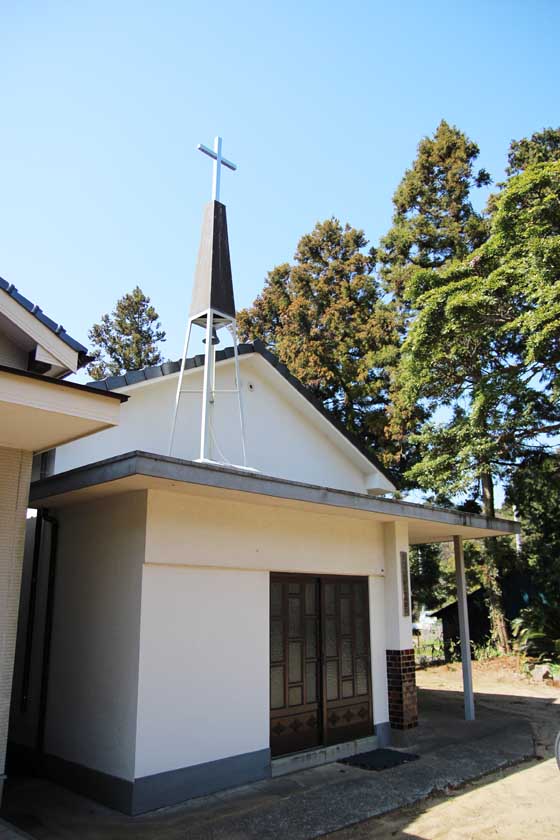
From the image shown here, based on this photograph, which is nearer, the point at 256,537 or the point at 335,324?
the point at 256,537

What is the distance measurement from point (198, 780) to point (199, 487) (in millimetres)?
2765

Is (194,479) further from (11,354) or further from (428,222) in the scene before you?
(428,222)

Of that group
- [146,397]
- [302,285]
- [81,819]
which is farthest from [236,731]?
[302,285]

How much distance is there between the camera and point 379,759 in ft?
24.3

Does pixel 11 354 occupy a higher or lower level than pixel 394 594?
higher

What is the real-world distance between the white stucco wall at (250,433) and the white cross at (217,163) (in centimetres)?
241

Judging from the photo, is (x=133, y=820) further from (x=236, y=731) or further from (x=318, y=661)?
(x=318, y=661)

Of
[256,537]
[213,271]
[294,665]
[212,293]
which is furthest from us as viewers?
[213,271]

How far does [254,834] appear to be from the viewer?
5012 mm

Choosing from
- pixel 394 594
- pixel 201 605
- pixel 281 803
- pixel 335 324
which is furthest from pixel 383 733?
pixel 335 324

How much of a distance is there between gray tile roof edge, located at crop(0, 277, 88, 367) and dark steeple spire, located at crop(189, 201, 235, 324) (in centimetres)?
303

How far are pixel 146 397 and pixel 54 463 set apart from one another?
1.62 meters

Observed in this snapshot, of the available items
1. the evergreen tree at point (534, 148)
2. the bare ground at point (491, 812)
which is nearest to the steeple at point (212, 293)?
the bare ground at point (491, 812)

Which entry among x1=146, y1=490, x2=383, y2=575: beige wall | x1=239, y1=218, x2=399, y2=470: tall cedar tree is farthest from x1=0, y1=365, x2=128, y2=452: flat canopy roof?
x1=239, y1=218, x2=399, y2=470: tall cedar tree
